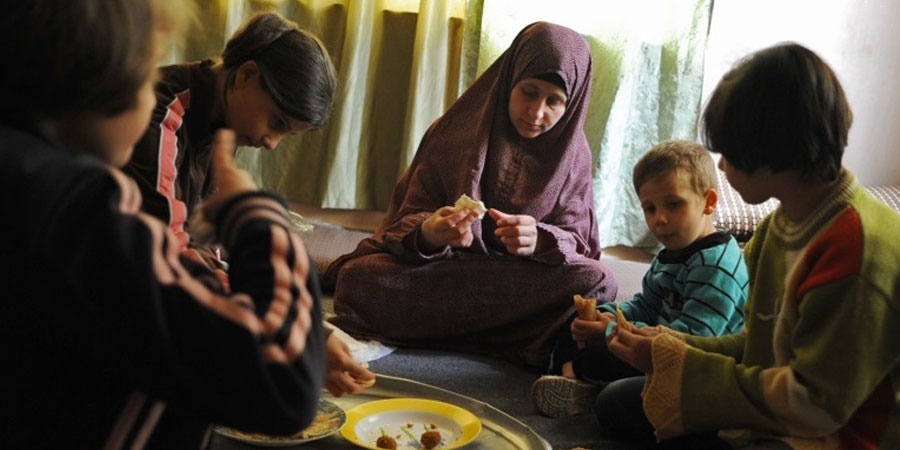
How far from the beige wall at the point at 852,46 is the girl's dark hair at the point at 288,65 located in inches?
97.7

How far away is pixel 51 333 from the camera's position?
31.9 inches

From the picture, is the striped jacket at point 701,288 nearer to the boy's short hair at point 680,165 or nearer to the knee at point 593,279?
the boy's short hair at point 680,165

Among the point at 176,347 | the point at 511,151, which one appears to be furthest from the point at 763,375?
the point at 511,151

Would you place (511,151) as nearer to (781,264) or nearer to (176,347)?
(781,264)

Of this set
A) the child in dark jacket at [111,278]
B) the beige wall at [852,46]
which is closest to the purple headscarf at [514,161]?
the beige wall at [852,46]

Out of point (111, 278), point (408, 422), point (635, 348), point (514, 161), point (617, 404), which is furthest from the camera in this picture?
point (514, 161)

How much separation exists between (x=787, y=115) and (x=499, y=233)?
1.22 metres

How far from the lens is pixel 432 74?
12.2 ft

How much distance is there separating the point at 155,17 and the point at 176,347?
287 mm

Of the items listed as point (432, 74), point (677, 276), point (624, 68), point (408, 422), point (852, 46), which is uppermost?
point (852, 46)

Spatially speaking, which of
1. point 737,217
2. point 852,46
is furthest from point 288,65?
point 852,46

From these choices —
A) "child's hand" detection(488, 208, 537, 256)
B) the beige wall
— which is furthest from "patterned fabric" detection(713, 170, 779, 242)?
"child's hand" detection(488, 208, 537, 256)

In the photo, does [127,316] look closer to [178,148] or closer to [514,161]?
[178,148]

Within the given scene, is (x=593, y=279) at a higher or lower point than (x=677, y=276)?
lower
